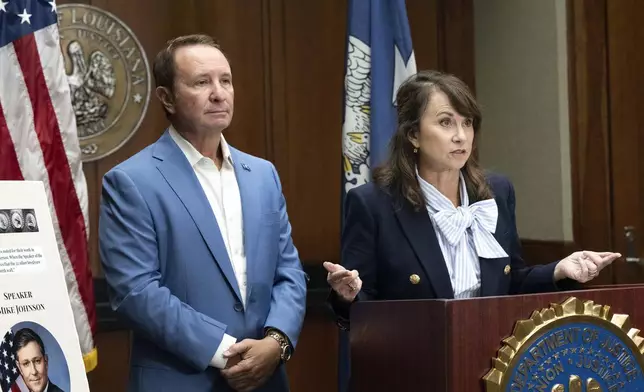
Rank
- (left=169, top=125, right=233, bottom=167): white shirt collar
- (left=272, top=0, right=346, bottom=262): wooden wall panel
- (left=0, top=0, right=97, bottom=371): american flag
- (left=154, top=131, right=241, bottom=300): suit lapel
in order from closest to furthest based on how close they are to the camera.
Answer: (left=154, top=131, right=241, bottom=300): suit lapel < (left=169, top=125, right=233, bottom=167): white shirt collar < (left=0, top=0, right=97, bottom=371): american flag < (left=272, top=0, right=346, bottom=262): wooden wall panel

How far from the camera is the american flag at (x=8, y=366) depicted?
1856 millimetres

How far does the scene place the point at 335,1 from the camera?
473cm

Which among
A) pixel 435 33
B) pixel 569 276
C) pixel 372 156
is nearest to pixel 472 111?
pixel 569 276

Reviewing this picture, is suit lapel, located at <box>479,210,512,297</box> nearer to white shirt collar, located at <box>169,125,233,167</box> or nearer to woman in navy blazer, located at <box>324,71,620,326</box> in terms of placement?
woman in navy blazer, located at <box>324,71,620,326</box>

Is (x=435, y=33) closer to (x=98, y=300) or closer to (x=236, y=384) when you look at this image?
(x=98, y=300)

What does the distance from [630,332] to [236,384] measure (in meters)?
0.98

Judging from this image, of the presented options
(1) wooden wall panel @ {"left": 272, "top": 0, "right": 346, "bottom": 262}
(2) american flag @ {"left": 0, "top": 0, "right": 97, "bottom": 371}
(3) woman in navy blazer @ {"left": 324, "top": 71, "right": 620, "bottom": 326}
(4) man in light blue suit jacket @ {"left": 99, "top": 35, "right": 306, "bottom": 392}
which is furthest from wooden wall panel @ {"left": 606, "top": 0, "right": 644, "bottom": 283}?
(2) american flag @ {"left": 0, "top": 0, "right": 97, "bottom": 371}

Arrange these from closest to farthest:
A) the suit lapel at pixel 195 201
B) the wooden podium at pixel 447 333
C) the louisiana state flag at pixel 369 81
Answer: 1. the wooden podium at pixel 447 333
2. the suit lapel at pixel 195 201
3. the louisiana state flag at pixel 369 81

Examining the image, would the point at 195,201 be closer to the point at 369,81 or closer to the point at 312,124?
the point at 369,81

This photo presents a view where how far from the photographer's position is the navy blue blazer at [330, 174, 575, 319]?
227cm

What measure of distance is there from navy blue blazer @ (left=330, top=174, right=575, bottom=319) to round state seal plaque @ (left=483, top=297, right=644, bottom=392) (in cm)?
38

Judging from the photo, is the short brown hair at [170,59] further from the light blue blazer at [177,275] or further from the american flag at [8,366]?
the american flag at [8,366]

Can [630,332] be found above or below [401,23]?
below

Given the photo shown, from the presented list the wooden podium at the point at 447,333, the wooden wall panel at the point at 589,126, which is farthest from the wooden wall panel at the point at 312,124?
the wooden podium at the point at 447,333
